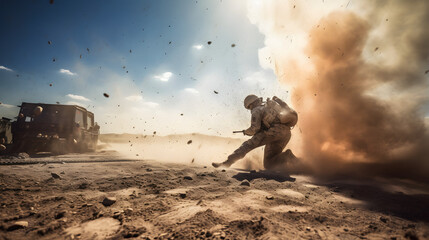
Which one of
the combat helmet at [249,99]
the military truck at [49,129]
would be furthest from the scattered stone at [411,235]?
the military truck at [49,129]

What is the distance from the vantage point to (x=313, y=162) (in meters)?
5.69

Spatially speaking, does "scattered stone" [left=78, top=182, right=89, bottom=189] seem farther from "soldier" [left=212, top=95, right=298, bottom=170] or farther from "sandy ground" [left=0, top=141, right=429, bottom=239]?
"soldier" [left=212, top=95, right=298, bottom=170]

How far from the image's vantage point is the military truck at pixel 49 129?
25.7ft

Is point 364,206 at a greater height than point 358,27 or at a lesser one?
lesser

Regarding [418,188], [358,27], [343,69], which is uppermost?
[358,27]

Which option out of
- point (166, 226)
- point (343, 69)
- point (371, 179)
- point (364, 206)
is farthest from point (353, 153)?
point (166, 226)

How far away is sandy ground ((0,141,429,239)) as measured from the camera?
62.0 inches

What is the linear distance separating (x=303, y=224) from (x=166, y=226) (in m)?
1.32

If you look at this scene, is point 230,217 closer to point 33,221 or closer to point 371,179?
point 33,221

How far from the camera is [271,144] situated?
6199 mm

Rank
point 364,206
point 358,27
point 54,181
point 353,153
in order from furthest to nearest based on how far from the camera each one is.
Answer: point 358,27 → point 353,153 → point 54,181 → point 364,206

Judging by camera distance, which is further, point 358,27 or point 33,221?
point 358,27

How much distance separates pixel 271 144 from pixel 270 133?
490 millimetres

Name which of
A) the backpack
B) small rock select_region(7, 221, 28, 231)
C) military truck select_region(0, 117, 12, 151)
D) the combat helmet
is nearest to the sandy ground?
small rock select_region(7, 221, 28, 231)
